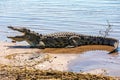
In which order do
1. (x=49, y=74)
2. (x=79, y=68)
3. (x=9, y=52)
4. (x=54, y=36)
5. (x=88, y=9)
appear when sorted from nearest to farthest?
(x=49, y=74), (x=79, y=68), (x=9, y=52), (x=54, y=36), (x=88, y=9)

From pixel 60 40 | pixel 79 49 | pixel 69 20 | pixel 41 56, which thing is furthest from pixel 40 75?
pixel 69 20

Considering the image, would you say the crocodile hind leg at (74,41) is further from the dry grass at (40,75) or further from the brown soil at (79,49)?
the dry grass at (40,75)

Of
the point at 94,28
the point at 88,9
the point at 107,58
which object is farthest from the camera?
the point at 88,9

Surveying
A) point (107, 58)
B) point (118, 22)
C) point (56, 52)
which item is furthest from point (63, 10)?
point (107, 58)

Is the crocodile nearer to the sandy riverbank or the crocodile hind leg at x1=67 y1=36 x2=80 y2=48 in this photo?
the crocodile hind leg at x1=67 y1=36 x2=80 y2=48

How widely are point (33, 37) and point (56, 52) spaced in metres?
1.39

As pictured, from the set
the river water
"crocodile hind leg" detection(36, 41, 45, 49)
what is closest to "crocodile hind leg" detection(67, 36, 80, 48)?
"crocodile hind leg" detection(36, 41, 45, 49)

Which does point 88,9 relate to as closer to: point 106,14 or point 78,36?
point 106,14

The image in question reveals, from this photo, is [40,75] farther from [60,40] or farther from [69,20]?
[69,20]

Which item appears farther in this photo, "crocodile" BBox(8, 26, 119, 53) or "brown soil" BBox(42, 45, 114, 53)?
"crocodile" BBox(8, 26, 119, 53)

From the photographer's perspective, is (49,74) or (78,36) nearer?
(49,74)

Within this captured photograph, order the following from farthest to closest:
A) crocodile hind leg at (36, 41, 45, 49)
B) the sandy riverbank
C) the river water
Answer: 1. the river water
2. crocodile hind leg at (36, 41, 45, 49)
3. the sandy riverbank

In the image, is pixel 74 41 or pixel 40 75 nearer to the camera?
pixel 40 75

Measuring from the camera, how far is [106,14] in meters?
14.6
